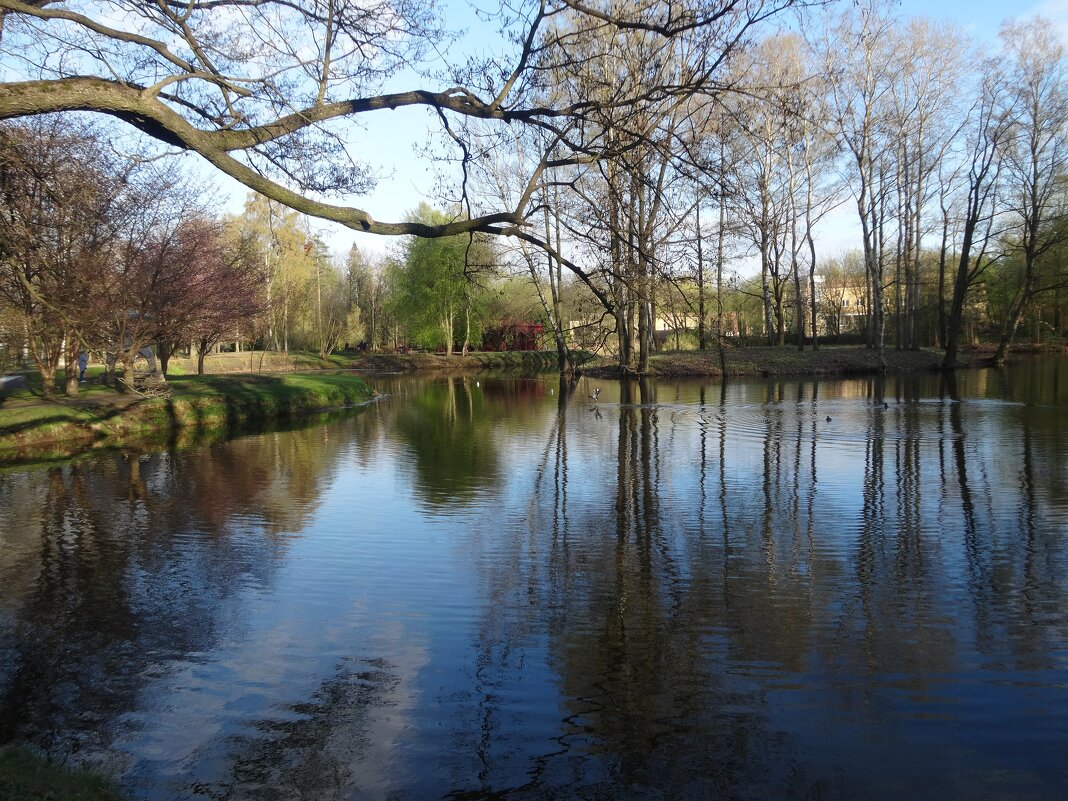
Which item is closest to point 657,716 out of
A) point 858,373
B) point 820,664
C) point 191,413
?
point 820,664

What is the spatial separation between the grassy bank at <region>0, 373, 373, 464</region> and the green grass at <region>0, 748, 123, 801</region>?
1330cm

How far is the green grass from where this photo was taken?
3.54m

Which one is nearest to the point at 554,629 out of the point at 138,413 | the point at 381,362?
the point at 138,413

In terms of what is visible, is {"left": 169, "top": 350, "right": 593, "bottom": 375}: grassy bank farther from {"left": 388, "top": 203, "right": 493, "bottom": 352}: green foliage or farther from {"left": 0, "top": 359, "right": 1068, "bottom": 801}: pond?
{"left": 0, "top": 359, "right": 1068, "bottom": 801}: pond

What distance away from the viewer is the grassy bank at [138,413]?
16.4 metres

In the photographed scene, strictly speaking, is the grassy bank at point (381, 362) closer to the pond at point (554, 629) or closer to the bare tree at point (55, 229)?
the bare tree at point (55, 229)

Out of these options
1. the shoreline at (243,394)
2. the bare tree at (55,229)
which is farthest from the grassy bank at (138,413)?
the bare tree at (55,229)

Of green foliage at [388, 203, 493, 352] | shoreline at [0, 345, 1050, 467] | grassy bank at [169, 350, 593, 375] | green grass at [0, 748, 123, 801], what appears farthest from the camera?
green foliage at [388, 203, 493, 352]

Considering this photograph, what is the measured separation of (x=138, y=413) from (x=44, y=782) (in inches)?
666

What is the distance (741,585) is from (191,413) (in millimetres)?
17541

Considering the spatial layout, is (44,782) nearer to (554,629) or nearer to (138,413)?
(554,629)

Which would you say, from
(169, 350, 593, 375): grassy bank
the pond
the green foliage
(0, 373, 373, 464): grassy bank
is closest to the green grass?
the pond

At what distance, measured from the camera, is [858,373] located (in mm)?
36156

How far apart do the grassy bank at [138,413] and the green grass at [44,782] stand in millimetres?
13298
